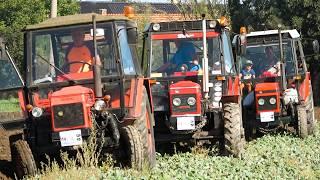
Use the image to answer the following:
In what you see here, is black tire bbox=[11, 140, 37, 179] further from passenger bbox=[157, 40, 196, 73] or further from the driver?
passenger bbox=[157, 40, 196, 73]

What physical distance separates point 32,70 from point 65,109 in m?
1.19

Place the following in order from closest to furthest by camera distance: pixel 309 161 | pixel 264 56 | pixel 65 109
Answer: pixel 65 109 → pixel 309 161 → pixel 264 56

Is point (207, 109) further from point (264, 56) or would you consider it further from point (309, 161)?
point (264, 56)

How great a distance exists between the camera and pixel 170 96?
12375 millimetres

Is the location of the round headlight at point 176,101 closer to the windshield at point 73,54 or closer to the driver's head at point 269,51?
the windshield at point 73,54

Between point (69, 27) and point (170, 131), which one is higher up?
point (69, 27)

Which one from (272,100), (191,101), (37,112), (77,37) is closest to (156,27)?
(191,101)

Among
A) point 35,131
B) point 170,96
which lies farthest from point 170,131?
point 35,131

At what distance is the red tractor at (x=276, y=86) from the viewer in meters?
15.6

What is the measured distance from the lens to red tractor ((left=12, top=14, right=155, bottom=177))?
9.52 m

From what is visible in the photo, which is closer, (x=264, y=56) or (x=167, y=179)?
(x=167, y=179)

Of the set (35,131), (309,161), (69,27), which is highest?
(69,27)

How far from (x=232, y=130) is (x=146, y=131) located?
7.81ft

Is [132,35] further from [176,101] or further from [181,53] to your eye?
[181,53]
